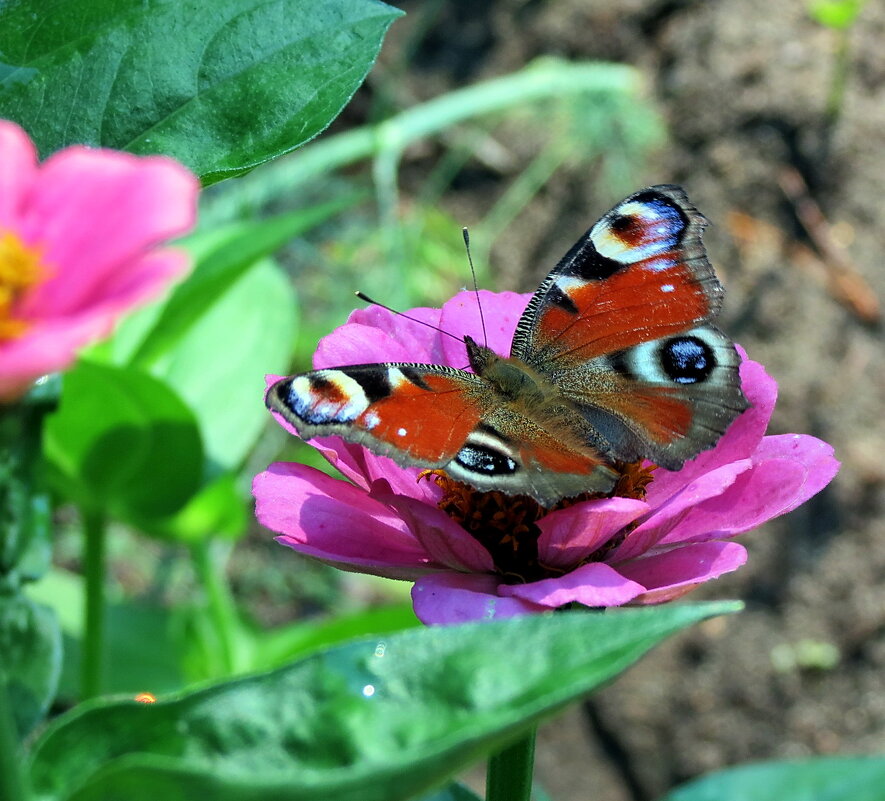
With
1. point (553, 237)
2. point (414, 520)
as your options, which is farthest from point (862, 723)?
point (414, 520)

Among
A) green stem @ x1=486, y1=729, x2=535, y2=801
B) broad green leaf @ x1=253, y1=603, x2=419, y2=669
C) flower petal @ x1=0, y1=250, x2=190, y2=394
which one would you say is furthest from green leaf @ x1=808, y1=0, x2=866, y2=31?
flower petal @ x1=0, y1=250, x2=190, y2=394

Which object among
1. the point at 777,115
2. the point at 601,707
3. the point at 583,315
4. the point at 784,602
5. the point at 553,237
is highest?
the point at 583,315

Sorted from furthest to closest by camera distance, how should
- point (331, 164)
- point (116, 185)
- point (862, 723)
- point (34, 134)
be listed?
1. point (331, 164)
2. point (862, 723)
3. point (34, 134)
4. point (116, 185)

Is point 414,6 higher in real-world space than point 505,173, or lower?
higher

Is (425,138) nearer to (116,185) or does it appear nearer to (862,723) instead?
(862,723)

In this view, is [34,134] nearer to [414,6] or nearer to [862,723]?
[862,723]

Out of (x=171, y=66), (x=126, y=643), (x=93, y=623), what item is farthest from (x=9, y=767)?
(x=126, y=643)

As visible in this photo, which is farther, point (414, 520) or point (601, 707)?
point (601, 707)

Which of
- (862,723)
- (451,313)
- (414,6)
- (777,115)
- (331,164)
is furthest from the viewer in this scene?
(414,6)
